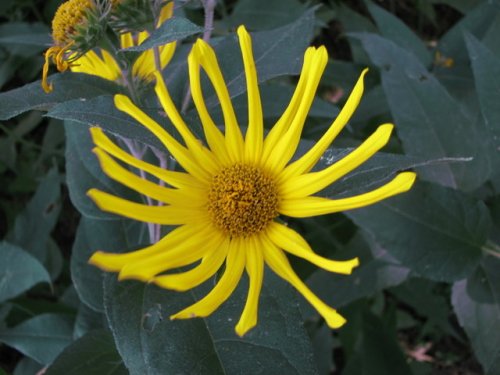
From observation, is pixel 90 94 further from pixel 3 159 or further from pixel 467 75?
pixel 467 75

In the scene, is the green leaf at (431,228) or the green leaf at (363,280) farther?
the green leaf at (363,280)

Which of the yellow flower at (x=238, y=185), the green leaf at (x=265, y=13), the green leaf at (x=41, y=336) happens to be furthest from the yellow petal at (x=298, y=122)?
the green leaf at (x=265, y=13)

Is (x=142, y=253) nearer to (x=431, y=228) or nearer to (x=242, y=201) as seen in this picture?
(x=242, y=201)

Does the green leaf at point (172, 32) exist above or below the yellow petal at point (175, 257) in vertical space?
above

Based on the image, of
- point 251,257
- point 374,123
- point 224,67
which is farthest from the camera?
point 374,123

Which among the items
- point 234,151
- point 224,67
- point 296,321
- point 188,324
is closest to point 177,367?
point 188,324

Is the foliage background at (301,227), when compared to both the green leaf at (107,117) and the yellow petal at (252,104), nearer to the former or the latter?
the green leaf at (107,117)

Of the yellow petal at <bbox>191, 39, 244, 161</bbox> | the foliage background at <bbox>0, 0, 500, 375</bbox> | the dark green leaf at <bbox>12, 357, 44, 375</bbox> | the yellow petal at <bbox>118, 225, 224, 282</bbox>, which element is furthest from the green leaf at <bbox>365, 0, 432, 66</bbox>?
the dark green leaf at <bbox>12, 357, 44, 375</bbox>
